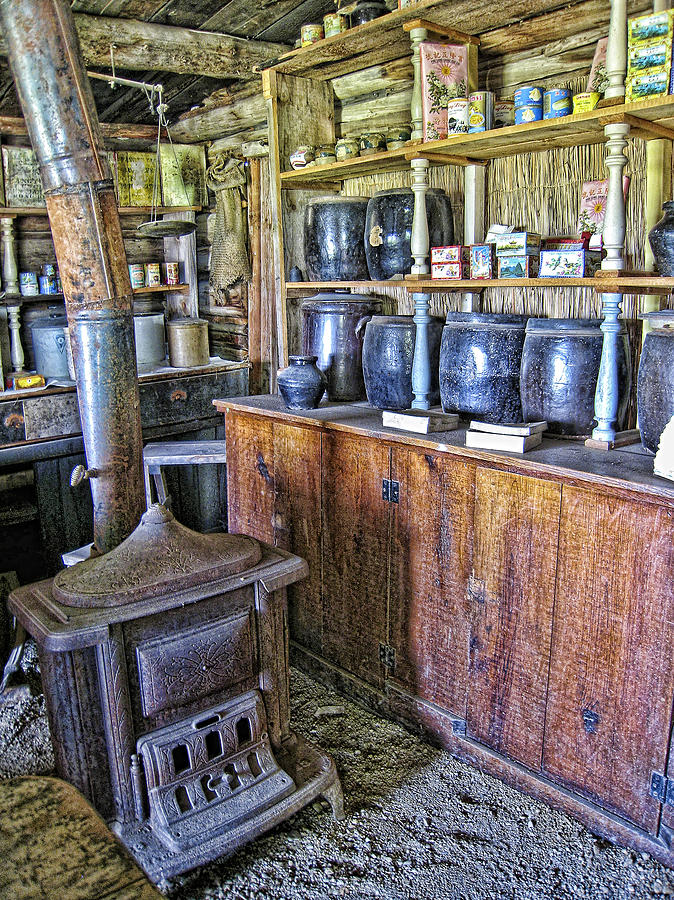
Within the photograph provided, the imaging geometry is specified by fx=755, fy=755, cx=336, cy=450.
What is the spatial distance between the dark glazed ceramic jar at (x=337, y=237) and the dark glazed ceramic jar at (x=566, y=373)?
33.8 inches

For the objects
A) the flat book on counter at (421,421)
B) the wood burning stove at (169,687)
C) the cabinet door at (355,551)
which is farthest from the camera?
the cabinet door at (355,551)

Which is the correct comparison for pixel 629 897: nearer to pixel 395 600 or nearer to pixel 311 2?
pixel 395 600

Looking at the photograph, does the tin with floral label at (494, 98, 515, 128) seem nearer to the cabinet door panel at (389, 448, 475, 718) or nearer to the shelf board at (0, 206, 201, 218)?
the cabinet door panel at (389, 448, 475, 718)

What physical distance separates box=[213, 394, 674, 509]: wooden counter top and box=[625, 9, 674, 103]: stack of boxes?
0.86 m

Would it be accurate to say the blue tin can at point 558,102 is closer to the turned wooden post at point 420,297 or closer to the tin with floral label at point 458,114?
the tin with floral label at point 458,114

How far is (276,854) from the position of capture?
183cm

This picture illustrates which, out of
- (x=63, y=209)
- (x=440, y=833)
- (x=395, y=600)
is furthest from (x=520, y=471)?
(x=63, y=209)

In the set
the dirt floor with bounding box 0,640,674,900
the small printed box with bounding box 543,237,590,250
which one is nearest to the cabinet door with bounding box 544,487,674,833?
the dirt floor with bounding box 0,640,674,900

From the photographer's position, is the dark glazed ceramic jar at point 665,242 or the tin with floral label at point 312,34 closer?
the dark glazed ceramic jar at point 665,242

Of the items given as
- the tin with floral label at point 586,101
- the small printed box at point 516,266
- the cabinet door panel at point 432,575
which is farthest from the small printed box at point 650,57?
the cabinet door panel at point 432,575

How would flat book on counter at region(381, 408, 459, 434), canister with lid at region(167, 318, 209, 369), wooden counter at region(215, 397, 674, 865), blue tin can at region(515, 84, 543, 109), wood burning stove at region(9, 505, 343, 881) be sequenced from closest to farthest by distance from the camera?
wood burning stove at region(9, 505, 343, 881) < wooden counter at region(215, 397, 674, 865) < blue tin can at region(515, 84, 543, 109) < flat book on counter at region(381, 408, 459, 434) < canister with lid at region(167, 318, 209, 369)

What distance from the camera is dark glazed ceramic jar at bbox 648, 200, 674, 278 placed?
185 cm

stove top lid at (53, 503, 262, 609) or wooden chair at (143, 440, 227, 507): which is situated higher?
stove top lid at (53, 503, 262, 609)

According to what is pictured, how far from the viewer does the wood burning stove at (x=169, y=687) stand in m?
1.62
